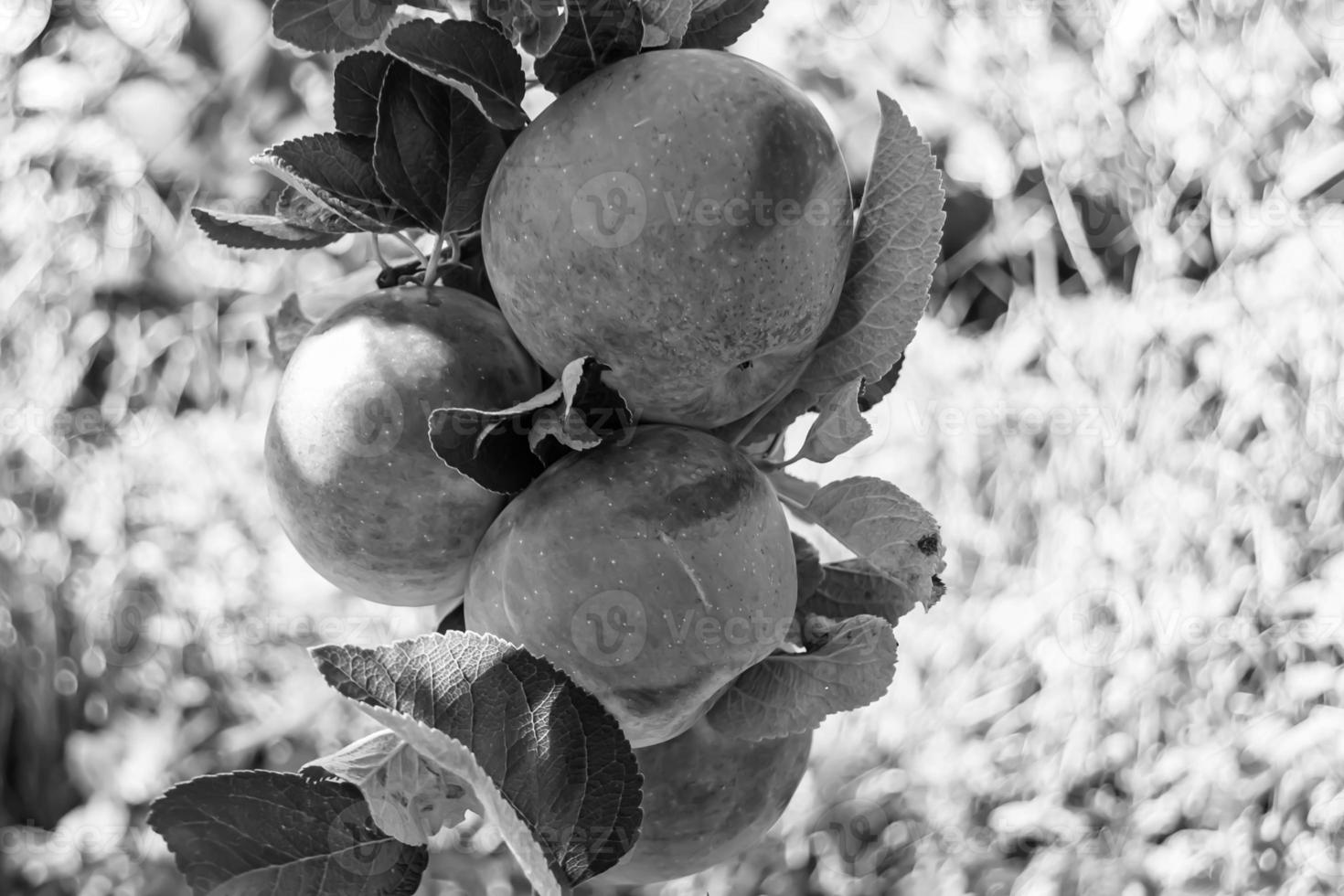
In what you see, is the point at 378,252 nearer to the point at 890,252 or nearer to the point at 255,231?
the point at 255,231

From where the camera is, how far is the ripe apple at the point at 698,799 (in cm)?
40

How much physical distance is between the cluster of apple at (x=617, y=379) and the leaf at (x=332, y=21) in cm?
7

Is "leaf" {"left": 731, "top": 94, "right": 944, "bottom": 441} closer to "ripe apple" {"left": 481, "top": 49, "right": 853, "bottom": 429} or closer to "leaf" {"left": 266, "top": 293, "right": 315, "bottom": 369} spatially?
"ripe apple" {"left": 481, "top": 49, "right": 853, "bottom": 429}

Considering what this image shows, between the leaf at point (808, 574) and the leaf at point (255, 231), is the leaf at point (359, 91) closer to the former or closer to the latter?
the leaf at point (255, 231)

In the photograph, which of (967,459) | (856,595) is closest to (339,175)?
(856,595)

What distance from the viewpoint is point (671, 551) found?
1.07 ft

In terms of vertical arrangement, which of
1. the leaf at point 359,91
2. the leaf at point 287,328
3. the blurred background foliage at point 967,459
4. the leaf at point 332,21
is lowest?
the blurred background foliage at point 967,459

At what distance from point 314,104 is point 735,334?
1731 mm

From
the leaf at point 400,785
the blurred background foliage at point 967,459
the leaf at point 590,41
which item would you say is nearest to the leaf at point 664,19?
the leaf at point 590,41

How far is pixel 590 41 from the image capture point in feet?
1.06

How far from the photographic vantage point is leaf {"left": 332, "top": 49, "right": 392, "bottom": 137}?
0.34 m

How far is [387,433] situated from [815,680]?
6.5 inches

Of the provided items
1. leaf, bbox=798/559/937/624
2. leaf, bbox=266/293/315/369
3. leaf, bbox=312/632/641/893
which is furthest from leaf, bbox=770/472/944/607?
leaf, bbox=266/293/315/369

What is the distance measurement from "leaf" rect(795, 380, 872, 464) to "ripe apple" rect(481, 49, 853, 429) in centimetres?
3
